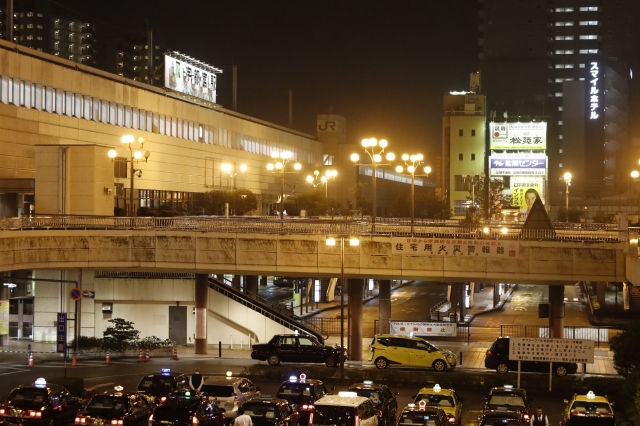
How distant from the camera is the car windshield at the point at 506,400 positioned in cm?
2606

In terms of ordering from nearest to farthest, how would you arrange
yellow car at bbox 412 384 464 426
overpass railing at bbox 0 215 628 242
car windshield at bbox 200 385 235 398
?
yellow car at bbox 412 384 464 426 < car windshield at bbox 200 385 235 398 < overpass railing at bbox 0 215 628 242

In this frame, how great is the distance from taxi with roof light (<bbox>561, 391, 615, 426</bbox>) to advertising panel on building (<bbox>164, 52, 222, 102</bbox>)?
61.3 m

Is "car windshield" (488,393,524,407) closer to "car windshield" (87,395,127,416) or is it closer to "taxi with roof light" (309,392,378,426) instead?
"taxi with roof light" (309,392,378,426)

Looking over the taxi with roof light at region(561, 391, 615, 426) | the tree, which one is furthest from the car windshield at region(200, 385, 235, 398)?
the tree

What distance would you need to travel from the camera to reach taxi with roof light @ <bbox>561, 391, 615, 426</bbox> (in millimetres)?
23188

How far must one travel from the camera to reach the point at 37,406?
83.4 ft

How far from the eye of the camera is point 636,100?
560ft

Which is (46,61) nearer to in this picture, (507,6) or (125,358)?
(125,358)

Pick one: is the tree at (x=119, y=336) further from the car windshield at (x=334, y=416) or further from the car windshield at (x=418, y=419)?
the car windshield at (x=418, y=419)

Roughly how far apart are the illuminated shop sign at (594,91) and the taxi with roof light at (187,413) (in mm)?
129528

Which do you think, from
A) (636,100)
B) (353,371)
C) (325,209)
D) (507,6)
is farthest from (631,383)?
(507,6)

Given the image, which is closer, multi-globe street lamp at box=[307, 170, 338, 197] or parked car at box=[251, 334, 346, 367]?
parked car at box=[251, 334, 346, 367]

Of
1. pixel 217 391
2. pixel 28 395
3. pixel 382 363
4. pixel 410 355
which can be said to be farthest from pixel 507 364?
pixel 28 395

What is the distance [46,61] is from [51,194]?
14499mm
